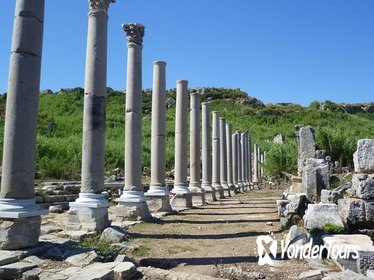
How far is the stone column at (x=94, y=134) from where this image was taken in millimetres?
9742

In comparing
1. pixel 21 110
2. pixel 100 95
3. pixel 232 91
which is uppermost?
pixel 232 91

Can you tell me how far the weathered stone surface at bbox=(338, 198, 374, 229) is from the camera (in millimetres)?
7223

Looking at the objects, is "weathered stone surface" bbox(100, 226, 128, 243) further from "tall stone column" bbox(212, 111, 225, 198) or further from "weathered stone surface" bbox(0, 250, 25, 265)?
"tall stone column" bbox(212, 111, 225, 198)

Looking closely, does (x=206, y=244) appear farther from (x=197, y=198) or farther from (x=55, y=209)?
(x=197, y=198)

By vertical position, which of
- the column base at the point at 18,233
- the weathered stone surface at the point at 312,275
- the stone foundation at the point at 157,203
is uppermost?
the stone foundation at the point at 157,203

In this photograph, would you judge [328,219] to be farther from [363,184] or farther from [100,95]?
[100,95]

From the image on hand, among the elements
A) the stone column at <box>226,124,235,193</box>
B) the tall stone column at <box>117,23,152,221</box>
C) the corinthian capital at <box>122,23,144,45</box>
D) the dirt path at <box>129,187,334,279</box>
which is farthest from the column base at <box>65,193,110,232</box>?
the stone column at <box>226,124,235,193</box>

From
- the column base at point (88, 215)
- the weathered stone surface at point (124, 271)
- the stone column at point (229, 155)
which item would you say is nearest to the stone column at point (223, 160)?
the stone column at point (229, 155)

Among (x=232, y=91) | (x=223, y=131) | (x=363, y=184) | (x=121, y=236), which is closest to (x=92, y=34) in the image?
(x=121, y=236)

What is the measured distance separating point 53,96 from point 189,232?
73823mm

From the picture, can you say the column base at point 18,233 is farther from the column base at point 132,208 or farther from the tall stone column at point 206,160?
the tall stone column at point 206,160

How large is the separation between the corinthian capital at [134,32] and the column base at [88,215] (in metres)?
5.77

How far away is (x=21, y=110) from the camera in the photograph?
296 inches

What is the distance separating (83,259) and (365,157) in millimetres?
5322
